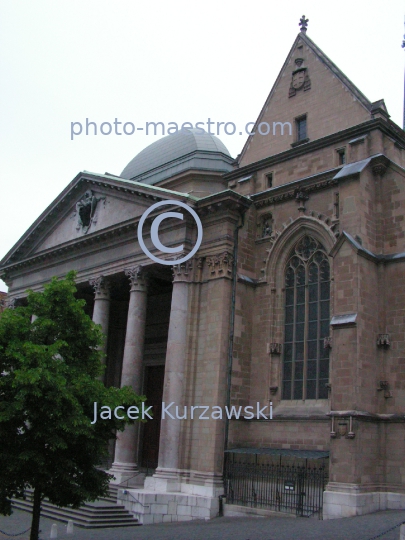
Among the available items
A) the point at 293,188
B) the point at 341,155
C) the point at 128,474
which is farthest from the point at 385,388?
the point at 128,474

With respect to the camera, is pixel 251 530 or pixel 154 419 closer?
pixel 251 530

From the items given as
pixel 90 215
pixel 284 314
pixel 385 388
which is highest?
pixel 90 215

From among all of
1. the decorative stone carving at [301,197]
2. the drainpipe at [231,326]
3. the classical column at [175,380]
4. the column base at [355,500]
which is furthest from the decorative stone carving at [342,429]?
the decorative stone carving at [301,197]

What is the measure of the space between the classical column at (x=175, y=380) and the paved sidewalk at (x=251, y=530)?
2.27 m

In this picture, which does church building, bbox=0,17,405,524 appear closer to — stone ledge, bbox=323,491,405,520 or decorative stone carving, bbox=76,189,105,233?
stone ledge, bbox=323,491,405,520

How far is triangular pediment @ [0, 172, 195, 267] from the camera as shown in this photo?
27641 millimetres

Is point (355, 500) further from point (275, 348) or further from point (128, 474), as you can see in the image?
point (128, 474)

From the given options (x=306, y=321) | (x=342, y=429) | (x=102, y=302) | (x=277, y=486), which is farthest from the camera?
(x=102, y=302)

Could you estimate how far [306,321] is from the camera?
930 inches

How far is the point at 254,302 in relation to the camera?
2534 cm

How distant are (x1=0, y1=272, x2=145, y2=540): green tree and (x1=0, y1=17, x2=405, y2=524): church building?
6190 millimetres

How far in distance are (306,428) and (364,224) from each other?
24.2 ft

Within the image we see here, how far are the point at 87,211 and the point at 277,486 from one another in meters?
16.4

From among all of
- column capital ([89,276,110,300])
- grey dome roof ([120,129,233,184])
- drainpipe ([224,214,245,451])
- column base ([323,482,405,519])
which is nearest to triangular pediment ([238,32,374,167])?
drainpipe ([224,214,245,451])
